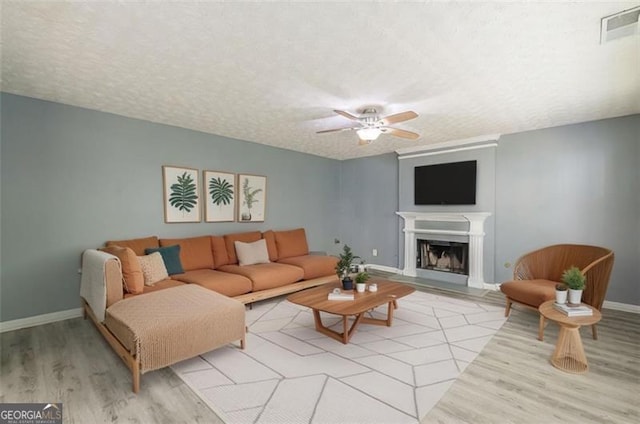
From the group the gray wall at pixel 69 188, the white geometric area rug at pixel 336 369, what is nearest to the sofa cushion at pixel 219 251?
the gray wall at pixel 69 188

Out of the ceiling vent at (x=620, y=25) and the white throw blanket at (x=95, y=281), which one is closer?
the ceiling vent at (x=620, y=25)

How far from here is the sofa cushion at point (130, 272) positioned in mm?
2967

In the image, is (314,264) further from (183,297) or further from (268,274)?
(183,297)

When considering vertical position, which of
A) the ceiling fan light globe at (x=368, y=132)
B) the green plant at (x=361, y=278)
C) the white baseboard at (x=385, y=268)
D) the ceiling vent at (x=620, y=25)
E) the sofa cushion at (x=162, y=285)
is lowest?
the white baseboard at (x=385, y=268)

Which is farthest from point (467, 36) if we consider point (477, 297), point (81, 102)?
point (81, 102)

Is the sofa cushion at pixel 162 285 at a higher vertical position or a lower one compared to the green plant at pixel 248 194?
lower

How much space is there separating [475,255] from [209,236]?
14.0 feet

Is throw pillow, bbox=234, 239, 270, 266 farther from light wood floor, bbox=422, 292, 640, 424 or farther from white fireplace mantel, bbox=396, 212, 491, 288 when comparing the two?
light wood floor, bbox=422, 292, 640, 424

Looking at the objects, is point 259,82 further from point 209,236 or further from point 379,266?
point 379,266

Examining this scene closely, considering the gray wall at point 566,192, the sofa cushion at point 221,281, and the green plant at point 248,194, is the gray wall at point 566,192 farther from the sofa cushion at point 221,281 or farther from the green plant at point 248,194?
the sofa cushion at point 221,281

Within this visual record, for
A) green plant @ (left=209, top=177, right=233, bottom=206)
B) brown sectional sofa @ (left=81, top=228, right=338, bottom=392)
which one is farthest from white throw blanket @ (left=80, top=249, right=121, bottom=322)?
green plant @ (left=209, top=177, right=233, bottom=206)

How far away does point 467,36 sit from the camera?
206 cm

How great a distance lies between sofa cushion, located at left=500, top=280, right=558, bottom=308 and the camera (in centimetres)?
311

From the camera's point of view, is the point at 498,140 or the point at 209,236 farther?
the point at 498,140
